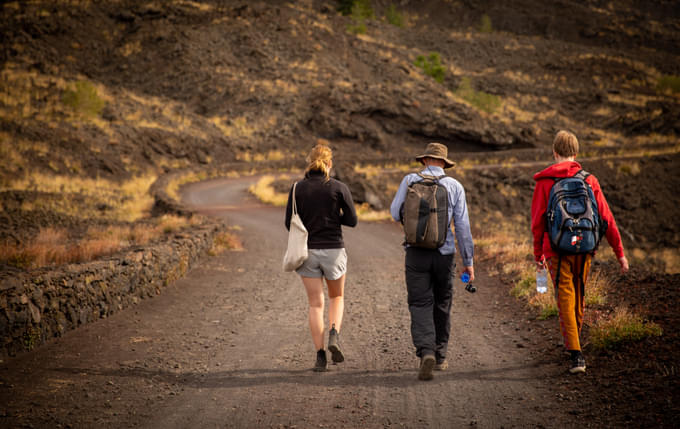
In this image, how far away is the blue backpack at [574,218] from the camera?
479 cm

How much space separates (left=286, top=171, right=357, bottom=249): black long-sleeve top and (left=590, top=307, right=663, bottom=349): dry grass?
3130 mm

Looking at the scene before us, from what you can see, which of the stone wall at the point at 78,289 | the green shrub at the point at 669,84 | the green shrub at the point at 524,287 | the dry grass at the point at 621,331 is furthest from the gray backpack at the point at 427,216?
the green shrub at the point at 669,84

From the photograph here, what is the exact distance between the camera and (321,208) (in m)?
5.20

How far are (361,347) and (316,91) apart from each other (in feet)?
178

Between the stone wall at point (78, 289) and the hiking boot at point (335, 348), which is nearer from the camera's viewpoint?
the hiking boot at point (335, 348)

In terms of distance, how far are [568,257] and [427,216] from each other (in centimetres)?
151

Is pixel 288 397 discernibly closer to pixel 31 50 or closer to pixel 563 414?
pixel 563 414

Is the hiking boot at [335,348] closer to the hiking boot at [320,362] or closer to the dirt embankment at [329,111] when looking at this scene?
the hiking boot at [320,362]

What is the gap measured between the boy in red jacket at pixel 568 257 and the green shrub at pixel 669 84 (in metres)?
91.4

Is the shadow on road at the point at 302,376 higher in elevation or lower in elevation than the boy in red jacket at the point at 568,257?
lower

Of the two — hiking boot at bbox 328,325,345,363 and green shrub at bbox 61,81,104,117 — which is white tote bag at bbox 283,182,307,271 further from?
green shrub at bbox 61,81,104,117

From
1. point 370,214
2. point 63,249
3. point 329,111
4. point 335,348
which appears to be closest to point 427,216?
point 335,348

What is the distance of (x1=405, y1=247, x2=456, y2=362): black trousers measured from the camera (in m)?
5.07

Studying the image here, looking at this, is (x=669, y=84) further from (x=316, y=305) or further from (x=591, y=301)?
(x=316, y=305)
